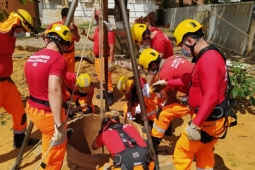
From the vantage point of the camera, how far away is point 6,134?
4938 mm

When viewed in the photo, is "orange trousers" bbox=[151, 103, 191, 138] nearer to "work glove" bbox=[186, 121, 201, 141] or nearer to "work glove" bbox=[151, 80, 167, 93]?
"work glove" bbox=[151, 80, 167, 93]

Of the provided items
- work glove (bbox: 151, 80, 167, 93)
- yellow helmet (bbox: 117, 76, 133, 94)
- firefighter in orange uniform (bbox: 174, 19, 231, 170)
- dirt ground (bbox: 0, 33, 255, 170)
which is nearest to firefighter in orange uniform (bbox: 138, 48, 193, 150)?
work glove (bbox: 151, 80, 167, 93)

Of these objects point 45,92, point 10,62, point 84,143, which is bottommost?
point 84,143

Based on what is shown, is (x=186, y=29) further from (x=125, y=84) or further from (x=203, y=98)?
(x=125, y=84)

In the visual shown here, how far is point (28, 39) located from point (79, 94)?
1094cm

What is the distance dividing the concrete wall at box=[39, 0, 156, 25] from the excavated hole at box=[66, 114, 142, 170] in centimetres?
1977

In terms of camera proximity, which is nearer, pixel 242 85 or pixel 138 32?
pixel 138 32

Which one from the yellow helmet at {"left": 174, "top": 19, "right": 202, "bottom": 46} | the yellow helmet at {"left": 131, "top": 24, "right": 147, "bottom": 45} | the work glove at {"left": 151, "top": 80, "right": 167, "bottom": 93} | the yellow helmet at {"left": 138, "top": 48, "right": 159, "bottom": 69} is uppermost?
the yellow helmet at {"left": 174, "top": 19, "right": 202, "bottom": 46}

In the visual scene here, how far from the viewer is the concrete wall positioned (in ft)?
77.3

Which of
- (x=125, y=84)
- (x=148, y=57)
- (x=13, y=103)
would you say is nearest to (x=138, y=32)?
(x=148, y=57)

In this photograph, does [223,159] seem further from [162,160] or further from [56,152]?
[56,152]

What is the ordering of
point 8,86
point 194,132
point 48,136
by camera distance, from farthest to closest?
point 8,86 → point 48,136 → point 194,132

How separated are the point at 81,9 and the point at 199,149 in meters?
23.2

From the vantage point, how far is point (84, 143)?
14.7 feet
